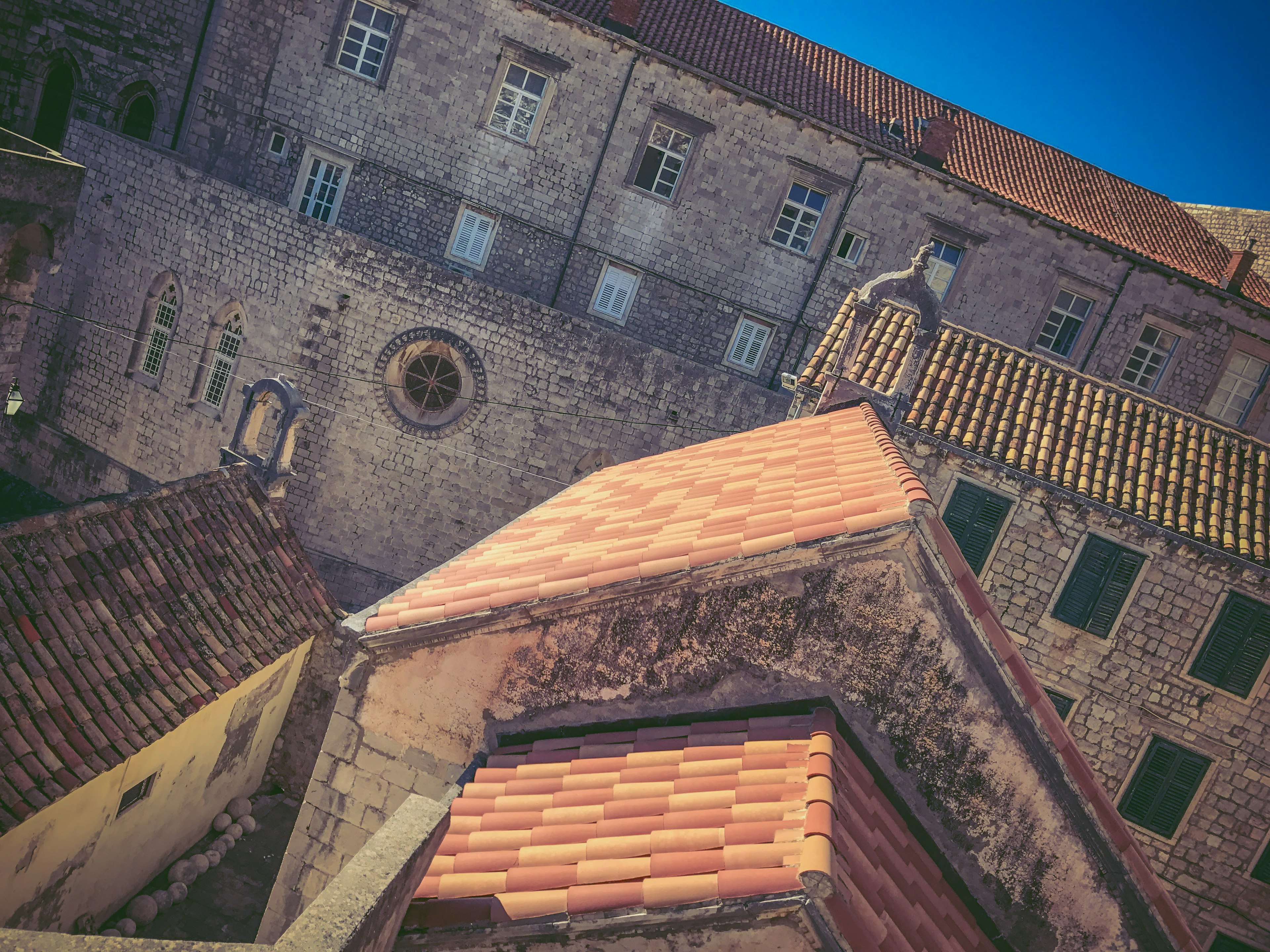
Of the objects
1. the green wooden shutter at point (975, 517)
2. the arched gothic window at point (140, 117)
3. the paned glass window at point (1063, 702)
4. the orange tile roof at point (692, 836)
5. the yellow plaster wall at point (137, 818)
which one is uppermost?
the arched gothic window at point (140, 117)

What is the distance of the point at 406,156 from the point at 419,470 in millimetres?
8621

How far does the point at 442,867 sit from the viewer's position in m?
4.45

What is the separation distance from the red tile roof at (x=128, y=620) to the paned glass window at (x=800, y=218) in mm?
15158

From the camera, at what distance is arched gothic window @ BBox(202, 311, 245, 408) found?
1770cm

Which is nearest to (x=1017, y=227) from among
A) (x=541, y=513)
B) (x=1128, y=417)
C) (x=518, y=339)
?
(x=1128, y=417)

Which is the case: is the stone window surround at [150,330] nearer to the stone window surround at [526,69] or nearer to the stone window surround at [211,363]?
the stone window surround at [211,363]

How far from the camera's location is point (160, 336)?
18172 millimetres

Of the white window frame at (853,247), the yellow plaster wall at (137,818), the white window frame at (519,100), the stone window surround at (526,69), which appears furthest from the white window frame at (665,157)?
the yellow plaster wall at (137,818)

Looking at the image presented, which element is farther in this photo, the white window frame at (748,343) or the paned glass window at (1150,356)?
the paned glass window at (1150,356)

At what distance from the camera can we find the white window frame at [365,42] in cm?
1950

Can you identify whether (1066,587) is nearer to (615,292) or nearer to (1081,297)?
(1081,297)

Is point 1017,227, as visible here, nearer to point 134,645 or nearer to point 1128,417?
point 1128,417

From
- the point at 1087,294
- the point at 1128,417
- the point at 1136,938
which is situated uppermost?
the point at 1087,294

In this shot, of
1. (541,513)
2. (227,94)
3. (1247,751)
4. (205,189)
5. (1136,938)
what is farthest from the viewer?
(227,94)
